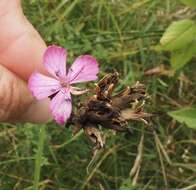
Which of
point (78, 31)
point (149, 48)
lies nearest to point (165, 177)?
point (149, 48)

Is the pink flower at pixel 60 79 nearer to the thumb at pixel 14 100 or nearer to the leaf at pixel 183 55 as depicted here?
the thumb at pixel 14 100

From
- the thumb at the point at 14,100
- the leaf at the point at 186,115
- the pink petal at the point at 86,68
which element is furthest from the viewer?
the leaf at the point at 186,115

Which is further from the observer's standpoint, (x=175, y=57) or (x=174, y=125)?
(x=174, y=125)

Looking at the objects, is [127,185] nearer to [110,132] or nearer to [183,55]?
[110,132]

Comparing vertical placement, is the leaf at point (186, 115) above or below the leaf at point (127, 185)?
above

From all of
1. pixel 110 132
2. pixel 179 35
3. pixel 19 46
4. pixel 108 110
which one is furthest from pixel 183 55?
pixel 108 110

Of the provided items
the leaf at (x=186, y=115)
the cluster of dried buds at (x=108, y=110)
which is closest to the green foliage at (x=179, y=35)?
the leaf at (x=186, y=115)

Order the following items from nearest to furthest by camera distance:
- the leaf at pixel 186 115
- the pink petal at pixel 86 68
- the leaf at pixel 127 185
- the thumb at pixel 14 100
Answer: the pink petal at pixel 86 68
the thumb at pixel 14 100
the leaf at pixel 186 115
the leaf at pixel 127 185

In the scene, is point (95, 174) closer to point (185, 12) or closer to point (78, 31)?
point (78, 31)
